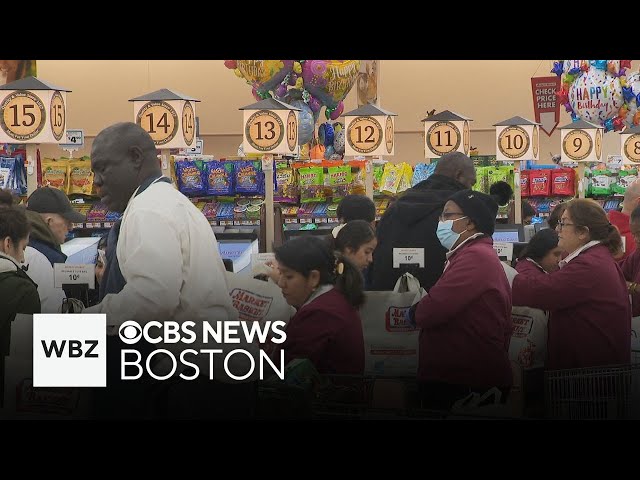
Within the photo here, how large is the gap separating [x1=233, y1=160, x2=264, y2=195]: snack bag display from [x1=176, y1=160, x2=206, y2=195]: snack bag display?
1.07 ft

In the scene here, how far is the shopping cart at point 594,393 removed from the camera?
13.5 feet

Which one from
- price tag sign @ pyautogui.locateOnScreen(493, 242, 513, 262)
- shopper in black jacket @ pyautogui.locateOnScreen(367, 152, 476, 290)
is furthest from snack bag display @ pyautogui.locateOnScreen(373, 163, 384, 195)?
shopper in black jacket @ pyautogui.locateOnScreen(367, 152, 476, 290)

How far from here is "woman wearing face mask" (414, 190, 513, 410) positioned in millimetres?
4012

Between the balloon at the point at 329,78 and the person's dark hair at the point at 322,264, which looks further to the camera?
→ the balloon at the point at 329,78

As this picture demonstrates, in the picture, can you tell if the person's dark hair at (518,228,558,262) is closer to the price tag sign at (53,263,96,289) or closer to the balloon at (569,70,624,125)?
the price tag sign at (53,263,96,289)

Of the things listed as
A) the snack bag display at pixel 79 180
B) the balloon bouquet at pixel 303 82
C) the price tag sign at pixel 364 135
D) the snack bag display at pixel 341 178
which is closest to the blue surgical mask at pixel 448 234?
the price tag sign at pixel 364 135

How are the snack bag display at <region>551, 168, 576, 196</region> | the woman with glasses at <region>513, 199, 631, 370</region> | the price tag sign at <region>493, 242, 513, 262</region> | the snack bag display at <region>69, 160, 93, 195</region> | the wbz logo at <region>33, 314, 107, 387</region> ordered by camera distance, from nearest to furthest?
the wbz logo at <region>33, 314, 107, 387</region>
the woman with glasses at <region>513, 199, 631, 370</region>
the price tag sign at <region>493, 242, 513, 262</region>
the snack bag display at <region>69, 160, 93, 195</region>
the snack bag display at <region>551, 168, 576, 196</region>

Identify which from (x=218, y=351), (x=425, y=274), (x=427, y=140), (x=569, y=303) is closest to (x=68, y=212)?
(x=425, y=274)

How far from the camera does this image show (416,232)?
4930mm

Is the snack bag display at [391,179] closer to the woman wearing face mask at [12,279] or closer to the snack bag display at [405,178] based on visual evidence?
the snack bag display at [405,178]

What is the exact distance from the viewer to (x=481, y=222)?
13.6 ft

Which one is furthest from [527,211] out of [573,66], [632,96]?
[573,66]

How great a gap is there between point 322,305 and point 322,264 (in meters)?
0.15

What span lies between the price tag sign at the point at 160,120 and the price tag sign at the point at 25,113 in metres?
1.14
